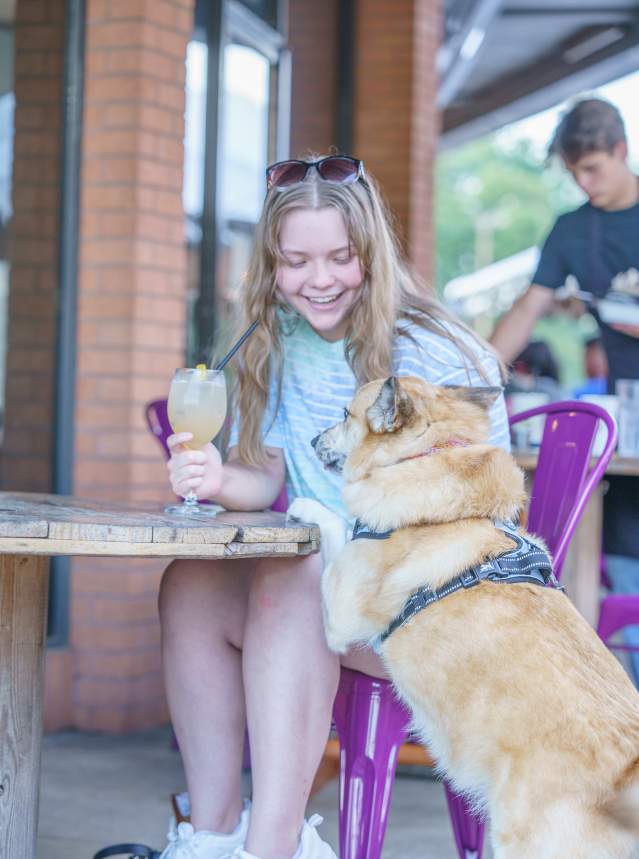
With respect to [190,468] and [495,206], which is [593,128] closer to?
[190,468]

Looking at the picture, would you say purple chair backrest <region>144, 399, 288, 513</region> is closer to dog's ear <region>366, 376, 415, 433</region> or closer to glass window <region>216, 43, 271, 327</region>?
dog's ear <region>366, 376, 415, 433</region>

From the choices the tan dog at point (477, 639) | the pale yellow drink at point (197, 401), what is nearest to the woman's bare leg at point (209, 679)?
the tan dog at point (477, 639)

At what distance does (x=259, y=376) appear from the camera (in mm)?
2770

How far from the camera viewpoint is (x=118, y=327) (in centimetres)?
423

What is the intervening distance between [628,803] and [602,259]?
2722 mm

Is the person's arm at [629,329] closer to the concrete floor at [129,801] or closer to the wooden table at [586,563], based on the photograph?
the wooden table at [586,563]

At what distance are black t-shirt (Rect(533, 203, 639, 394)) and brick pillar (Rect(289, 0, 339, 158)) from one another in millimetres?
2768

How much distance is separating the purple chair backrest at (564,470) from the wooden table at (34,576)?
0.68m

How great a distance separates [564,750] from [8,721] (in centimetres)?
104

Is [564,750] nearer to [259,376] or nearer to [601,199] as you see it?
[259,376]

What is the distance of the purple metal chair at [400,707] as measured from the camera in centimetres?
238

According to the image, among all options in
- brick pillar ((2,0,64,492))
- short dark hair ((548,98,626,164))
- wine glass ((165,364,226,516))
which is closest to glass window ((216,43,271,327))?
brick pillar ((2,0,64,492))

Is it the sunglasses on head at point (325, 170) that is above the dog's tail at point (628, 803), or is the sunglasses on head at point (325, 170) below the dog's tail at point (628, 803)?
above

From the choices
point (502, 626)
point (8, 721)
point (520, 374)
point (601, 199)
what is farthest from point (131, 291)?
point (520, 374)
